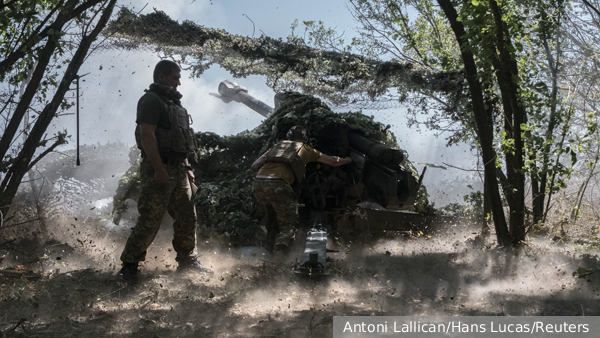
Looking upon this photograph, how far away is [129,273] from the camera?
4.36 metres

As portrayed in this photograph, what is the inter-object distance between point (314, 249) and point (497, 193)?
8.11 ft

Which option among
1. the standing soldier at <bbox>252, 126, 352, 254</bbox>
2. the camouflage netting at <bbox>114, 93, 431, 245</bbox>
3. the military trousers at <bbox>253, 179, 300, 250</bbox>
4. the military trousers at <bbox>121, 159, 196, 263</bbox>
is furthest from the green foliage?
the military trousers at <bbox>121, 159, 196, 263</bbox>

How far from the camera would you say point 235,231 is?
6844mm

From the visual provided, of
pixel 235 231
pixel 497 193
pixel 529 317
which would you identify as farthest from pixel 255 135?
pixel 529 317

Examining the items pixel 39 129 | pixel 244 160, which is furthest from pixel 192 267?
pixel 244 160

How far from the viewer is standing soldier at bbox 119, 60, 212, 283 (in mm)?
4410

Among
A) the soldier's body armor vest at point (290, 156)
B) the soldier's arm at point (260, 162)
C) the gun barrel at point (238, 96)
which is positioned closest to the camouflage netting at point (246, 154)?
the soldier's arm at point (260, 162)

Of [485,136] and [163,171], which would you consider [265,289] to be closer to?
[163,171]

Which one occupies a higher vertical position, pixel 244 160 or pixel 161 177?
pixel 244 160

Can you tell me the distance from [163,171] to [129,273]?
3.42 ft

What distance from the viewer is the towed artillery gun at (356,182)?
672cm

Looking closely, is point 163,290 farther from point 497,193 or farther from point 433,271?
point 497,193

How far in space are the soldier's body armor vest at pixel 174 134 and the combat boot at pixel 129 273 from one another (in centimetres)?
117

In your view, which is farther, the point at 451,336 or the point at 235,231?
the point at 235,231
